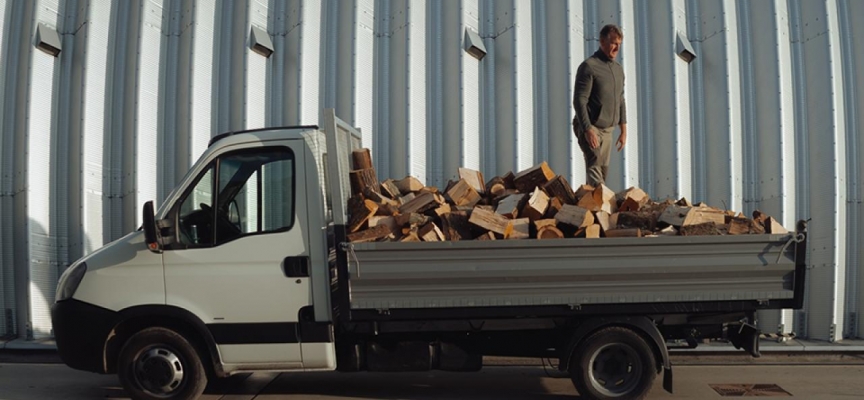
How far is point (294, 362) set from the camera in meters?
5.92

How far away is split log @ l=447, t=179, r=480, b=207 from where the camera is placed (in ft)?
20.8

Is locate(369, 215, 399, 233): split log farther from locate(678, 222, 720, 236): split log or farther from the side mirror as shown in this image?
locate(678, 222, 720, 236): split log

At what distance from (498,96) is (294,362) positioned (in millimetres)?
4970

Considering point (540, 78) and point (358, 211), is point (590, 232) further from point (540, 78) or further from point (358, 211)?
point (540, 78)

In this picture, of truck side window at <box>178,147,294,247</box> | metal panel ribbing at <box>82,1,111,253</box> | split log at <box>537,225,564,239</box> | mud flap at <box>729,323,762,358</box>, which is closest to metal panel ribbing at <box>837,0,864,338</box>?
mud flap at <box>729,323,762,358</box>

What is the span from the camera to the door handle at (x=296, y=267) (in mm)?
5816

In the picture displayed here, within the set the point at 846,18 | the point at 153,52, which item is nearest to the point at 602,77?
the point at 846,18

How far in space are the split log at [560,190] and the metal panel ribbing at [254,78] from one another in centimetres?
471

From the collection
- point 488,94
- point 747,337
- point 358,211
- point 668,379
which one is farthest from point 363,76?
point 747,337

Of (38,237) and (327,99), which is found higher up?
→ (327,99)

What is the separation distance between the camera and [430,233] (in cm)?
572

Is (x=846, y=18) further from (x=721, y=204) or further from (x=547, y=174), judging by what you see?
(x=547, y=174)

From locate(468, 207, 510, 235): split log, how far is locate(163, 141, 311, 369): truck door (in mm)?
1304

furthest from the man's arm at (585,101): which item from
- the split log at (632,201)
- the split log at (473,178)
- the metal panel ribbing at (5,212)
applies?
the metal panel ribbing at (5,212)
